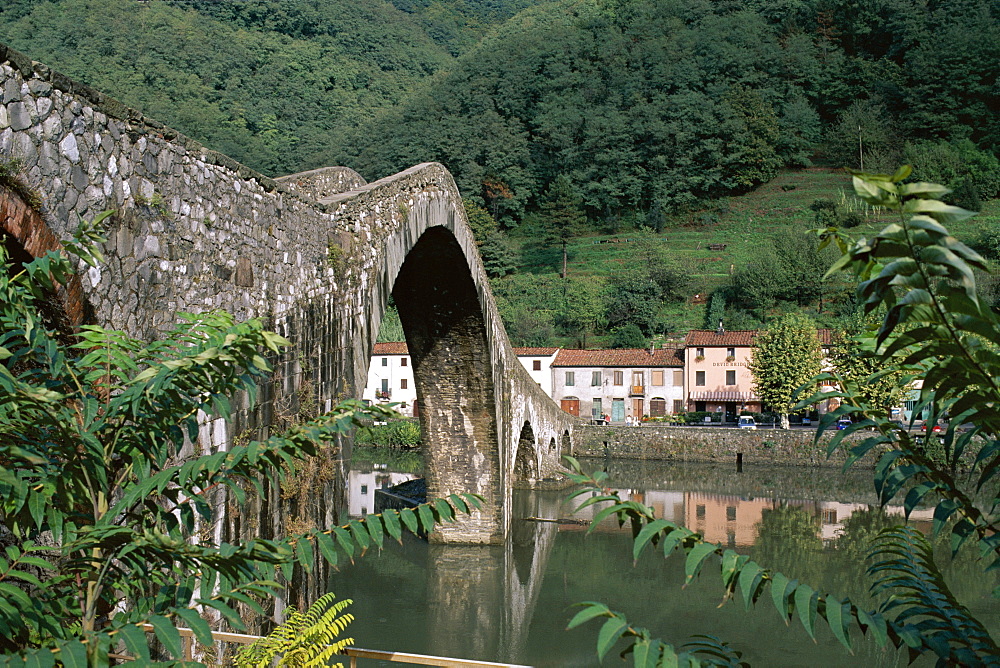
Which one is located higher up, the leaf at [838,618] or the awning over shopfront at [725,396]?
the awning over shopfront at [725,396]

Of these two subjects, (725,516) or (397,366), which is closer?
(725,516)

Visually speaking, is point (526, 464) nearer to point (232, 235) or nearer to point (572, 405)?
point (572, 405)

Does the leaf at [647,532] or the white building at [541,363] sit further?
the white building at [541,363]

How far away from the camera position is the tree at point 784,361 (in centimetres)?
3316

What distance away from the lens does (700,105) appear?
6869cm

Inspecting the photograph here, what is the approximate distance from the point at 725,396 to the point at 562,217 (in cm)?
2598

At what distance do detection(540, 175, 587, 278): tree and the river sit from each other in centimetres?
3828

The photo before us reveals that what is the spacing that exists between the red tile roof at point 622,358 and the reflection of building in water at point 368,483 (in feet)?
47.0

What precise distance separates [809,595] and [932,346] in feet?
2.11

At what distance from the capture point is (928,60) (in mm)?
67688

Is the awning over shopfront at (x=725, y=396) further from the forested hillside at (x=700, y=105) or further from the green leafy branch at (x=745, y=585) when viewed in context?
the green leafy branch at (x=745, y=585)

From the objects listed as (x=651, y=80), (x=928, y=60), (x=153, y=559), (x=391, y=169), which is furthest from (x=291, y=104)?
(x=153, y=559)

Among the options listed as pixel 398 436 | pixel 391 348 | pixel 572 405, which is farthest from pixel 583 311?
pixel 398 436

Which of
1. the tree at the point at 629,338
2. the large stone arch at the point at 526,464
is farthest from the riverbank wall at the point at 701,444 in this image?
the tree at the point at 629,338
